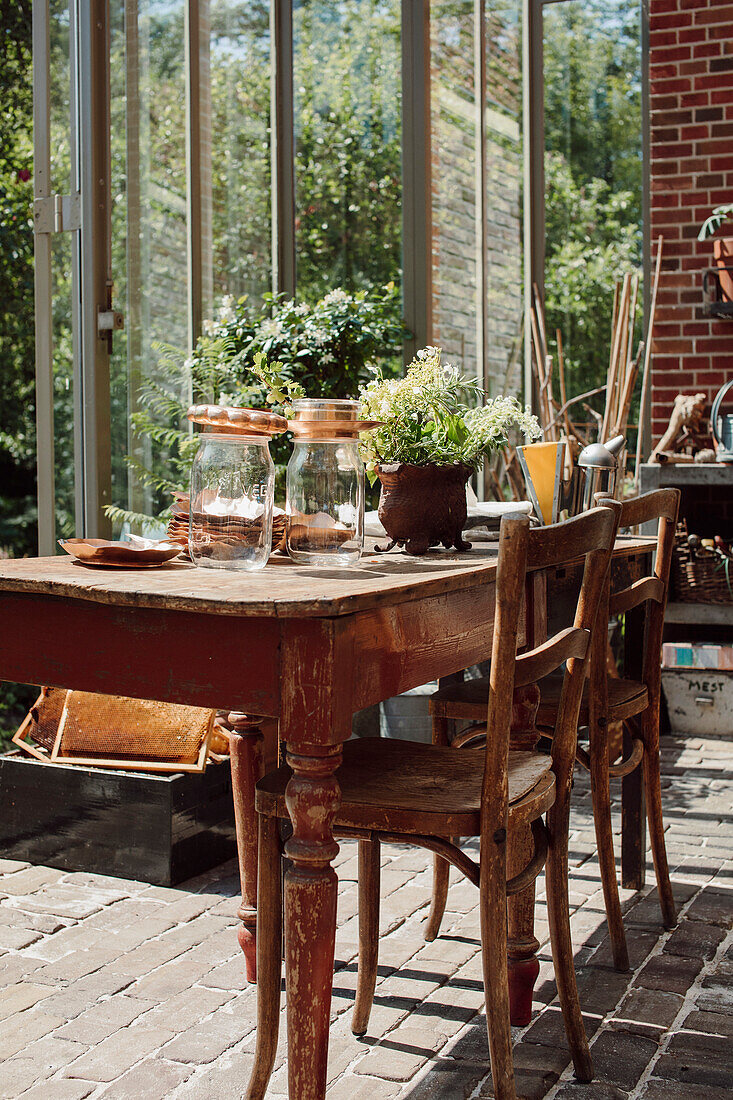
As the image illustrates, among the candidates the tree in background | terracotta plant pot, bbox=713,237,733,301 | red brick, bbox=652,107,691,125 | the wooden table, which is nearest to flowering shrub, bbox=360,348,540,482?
the wooden table

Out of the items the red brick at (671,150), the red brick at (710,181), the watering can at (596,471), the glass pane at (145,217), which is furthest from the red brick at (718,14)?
the watering can at (596,471)

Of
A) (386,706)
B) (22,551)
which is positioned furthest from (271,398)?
(22,551)

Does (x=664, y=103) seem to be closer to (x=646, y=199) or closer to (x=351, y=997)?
(x=646, y=199)

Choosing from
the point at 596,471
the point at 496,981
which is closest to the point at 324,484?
the point at 496,981

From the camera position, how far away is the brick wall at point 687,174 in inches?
190

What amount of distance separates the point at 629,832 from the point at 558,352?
3.01m

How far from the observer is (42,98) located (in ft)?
12.1

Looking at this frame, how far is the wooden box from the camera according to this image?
271 cm

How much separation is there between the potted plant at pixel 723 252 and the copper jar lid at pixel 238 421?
3407mm

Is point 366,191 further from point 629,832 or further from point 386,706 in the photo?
point 629,832

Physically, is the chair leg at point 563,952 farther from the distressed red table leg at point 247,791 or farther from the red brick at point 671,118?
the red brick at point 671,118

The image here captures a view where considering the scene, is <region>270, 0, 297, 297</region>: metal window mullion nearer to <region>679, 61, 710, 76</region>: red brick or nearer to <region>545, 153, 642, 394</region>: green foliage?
<region>545, 153, 642, 394</region>: green foliage

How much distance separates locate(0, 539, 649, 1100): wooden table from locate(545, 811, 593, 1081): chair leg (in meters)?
0.47

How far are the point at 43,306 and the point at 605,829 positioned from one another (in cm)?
258
